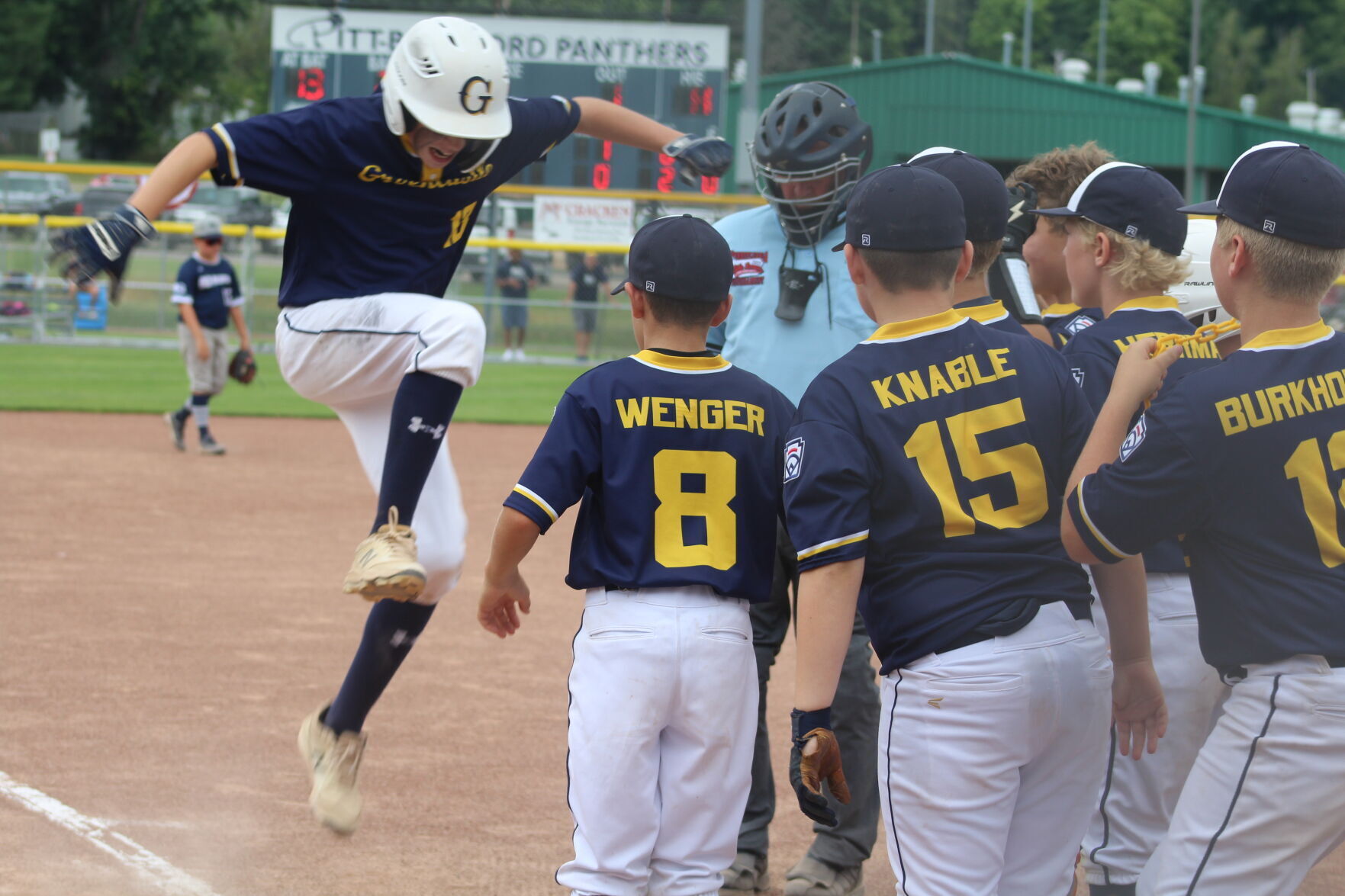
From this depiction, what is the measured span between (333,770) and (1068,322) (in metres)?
2.58

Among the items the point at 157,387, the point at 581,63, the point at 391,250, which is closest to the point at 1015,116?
the point at 581,63

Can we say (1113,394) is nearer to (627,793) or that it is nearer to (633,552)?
(633,552)

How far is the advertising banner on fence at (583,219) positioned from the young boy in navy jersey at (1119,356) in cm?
1866

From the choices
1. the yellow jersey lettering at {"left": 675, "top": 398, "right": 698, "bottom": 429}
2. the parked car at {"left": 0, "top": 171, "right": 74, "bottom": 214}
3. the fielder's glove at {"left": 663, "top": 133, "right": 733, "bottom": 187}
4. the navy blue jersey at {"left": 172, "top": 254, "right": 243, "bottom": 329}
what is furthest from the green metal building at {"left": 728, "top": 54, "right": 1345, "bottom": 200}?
the yellow jersey lettering at {"left": 675, "top": 398, "right": 698, "bottom": 429}

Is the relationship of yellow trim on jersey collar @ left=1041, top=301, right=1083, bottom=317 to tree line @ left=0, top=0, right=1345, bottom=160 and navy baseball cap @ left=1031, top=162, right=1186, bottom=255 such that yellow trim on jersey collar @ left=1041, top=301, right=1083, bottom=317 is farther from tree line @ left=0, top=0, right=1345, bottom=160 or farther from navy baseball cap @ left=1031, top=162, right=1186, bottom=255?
tree line @ left=0, top=0, right=1345, bottom=160

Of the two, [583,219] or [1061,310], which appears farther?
[583,219]

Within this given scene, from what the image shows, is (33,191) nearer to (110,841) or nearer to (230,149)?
(110,841)

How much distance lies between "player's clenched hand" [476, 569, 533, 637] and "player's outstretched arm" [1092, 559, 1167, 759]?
1.36 m

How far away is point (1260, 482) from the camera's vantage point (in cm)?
281

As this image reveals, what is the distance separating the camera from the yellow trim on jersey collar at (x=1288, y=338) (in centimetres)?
286

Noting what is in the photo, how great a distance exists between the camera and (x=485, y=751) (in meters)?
5.48

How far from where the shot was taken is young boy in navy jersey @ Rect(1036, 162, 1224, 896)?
11.7 ft

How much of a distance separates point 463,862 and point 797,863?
3.39 ft

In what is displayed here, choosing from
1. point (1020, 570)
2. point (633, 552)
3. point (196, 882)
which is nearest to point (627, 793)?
point (633, 552)
